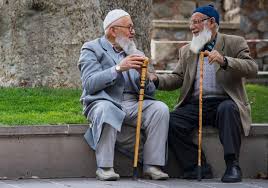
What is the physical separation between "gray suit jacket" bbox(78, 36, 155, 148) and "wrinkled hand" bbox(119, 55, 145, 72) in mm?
121

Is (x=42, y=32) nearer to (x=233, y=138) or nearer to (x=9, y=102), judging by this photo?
(x=9, y=102)

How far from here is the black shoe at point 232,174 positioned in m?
8.94

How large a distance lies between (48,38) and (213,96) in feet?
10.4

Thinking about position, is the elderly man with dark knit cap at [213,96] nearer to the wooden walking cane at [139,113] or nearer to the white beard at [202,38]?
the white beard at [202,38]

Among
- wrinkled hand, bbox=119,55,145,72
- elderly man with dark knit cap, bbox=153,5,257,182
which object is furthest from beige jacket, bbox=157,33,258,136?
wrinkled hand, bbox=119,55,145,72

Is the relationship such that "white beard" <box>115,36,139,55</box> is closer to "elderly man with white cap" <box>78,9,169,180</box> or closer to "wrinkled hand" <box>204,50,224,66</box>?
"elderly man with white cap" <box>78,9,169,180</box>

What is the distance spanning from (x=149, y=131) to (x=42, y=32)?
3.27m

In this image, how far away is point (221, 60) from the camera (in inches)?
352

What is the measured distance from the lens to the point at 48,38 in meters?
11.9

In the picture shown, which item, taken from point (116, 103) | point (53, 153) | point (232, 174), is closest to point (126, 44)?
point (116, 103)

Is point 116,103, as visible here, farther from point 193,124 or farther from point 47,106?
point 47,106

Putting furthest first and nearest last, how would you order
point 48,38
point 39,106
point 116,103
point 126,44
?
point 48,38 → point 39,106 → point 126,44 → point 116,103

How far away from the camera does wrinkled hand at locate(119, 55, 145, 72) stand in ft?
28.8

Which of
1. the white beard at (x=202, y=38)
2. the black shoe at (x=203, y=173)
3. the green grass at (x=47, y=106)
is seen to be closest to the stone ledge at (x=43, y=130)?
the green grass at (x=47, y=106)
